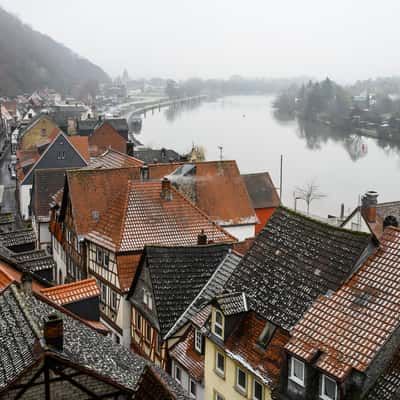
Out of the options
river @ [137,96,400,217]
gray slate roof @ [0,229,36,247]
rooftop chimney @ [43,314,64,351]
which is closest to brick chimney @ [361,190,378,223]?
gray slate roof @ [0,229,36,247]

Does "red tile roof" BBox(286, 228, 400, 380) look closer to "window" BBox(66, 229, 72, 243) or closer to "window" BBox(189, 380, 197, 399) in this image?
"window" BBox(189, 380, 197, 399)

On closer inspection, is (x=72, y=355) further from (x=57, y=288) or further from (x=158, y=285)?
(x=158, y=285)

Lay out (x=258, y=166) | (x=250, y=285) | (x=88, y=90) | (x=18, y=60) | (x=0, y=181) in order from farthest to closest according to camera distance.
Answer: (x=88, y=90) → (x=18, y=60) → (x=258, y=166) → (x=0, y=181) → (x=250, y=285)

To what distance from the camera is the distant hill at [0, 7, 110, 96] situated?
132375mm

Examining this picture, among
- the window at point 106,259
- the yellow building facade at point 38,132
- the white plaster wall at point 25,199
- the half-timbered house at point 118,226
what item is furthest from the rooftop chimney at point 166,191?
the yellow building facade at point 38,132

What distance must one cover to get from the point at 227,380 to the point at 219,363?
1.64 ft

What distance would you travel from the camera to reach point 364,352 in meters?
10.1

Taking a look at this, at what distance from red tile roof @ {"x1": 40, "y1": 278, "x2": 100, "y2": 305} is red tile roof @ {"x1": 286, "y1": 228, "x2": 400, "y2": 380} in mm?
4705

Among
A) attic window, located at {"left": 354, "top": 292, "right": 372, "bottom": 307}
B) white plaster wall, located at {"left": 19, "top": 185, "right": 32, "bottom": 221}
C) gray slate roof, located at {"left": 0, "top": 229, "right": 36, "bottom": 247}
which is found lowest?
white plaster wall, located at {"left": 19, "top": 185, "right": 32, "bottom": 221}

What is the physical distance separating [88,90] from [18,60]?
20899 millimetres

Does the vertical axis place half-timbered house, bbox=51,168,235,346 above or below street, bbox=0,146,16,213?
above

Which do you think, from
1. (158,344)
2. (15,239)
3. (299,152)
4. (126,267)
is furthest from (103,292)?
(299,152)

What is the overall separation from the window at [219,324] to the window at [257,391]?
130 cm

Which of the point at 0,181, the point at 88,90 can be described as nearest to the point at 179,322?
the point at 0,181
